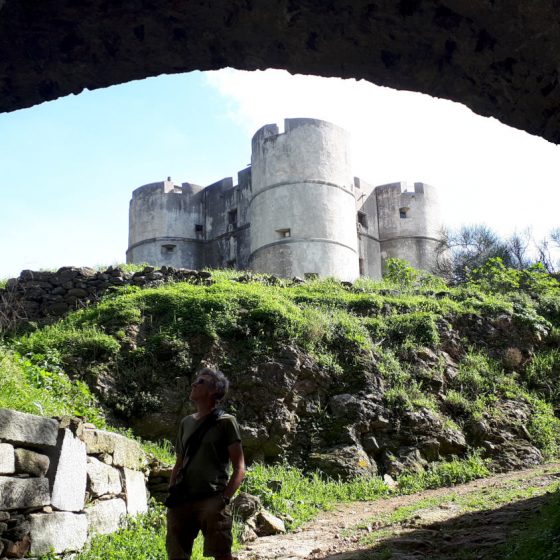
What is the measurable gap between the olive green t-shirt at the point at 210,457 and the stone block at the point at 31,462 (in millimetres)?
1378

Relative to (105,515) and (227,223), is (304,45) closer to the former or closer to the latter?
(105,515)

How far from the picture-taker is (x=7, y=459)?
441cm

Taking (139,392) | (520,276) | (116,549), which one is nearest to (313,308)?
(139,392)

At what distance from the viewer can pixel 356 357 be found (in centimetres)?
1101

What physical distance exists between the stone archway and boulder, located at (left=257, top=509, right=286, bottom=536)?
4446 mm

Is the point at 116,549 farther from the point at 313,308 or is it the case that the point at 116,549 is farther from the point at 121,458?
the point at 313,308

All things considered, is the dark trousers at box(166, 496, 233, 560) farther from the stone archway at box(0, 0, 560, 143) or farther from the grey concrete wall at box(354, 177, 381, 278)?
the grey concrete wall at box(354, 177, 381, 278)

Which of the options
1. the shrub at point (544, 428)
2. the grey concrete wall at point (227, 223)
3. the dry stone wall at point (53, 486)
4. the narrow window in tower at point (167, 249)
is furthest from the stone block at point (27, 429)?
the narrow window in tower at point (167, 249)

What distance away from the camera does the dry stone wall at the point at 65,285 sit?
12.2 m

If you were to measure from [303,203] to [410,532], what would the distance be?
15996 mm

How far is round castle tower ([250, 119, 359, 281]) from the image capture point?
68.8 feet

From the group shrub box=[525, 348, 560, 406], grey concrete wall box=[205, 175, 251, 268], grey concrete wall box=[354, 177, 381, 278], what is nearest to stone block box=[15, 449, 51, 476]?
shrub box=[525, 348, 560, 406]

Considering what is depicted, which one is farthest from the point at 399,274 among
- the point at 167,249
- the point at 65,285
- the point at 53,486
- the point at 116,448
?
the point at 53,486

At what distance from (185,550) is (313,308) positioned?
8838 mm
